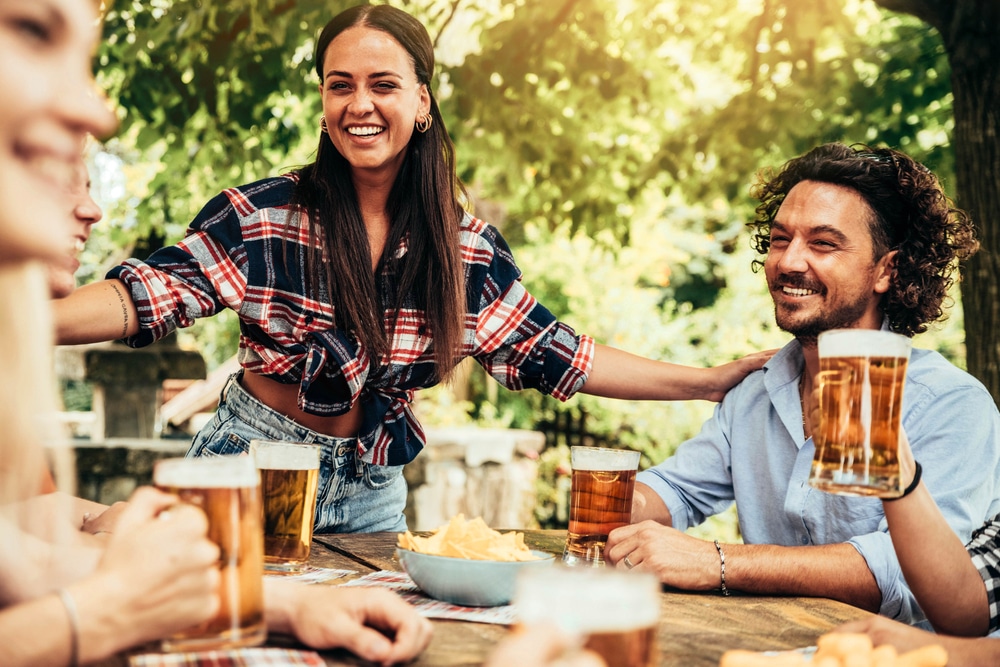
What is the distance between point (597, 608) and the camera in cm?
88

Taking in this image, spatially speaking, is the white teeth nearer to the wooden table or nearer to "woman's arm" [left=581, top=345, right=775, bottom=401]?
"woman's arm" [left=581, top=345, right=775, bottom=401]

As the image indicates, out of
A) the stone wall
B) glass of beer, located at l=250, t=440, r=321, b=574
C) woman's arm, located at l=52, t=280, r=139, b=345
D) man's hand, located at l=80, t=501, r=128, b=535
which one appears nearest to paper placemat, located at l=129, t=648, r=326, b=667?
glass of beer, located at l=250, t=440, r=321, b=574

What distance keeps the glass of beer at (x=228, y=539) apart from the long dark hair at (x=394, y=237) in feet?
4.19

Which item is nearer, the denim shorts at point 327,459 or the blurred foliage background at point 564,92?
the denim shorts at point 327,459

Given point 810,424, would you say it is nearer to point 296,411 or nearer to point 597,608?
point 296,411

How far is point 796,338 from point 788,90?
9.47ft

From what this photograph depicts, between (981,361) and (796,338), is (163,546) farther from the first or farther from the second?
(981,361)

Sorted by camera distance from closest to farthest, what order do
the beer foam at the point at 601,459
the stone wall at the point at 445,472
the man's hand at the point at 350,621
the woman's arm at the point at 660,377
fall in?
the man's hand at the point at 350,621 < the beer foam at the point at 601,459 < the woman's arm at the point at 660,377 < the stone wall at the point at 445,472

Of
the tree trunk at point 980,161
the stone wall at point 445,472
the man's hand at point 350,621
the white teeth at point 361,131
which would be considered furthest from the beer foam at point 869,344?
the stone wall at point 445,472

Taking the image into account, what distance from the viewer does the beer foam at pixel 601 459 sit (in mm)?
1988

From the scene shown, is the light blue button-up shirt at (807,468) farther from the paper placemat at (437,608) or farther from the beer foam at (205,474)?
the beer foam at (205,474)

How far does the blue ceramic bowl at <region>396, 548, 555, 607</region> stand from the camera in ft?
5.36

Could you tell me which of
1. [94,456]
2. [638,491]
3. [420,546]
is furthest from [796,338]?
[94,456]

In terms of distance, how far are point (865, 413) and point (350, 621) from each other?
92 cm
